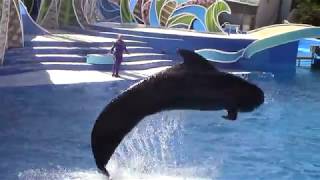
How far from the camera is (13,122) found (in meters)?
8.74

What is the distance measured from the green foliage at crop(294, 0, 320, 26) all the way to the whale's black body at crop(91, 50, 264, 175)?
2368cm

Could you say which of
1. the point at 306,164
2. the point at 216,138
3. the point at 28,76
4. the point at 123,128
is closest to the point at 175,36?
the point at 28,76

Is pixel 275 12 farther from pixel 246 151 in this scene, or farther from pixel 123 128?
pixel 123 128

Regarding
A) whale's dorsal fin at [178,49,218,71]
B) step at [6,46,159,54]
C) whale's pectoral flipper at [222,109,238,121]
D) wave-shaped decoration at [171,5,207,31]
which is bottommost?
step at [6,46,159,54]

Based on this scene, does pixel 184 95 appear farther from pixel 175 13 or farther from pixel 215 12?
pixel 175 13

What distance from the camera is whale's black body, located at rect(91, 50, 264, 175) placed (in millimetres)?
4426

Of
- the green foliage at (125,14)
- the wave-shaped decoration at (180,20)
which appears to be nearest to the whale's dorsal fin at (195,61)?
the wave-shaped decoration at (180,20)

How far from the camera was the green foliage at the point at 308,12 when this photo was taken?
27.2 metres

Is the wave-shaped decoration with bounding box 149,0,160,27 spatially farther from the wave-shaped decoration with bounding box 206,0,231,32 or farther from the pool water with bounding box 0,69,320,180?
the pool water with bounding box 0,69,320,180

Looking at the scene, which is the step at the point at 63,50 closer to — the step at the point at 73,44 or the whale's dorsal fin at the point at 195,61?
the step at the point at 73,44

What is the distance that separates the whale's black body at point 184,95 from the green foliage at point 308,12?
932 inches

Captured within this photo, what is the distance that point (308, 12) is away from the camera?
2759 centimetres

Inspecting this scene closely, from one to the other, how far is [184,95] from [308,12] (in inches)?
954

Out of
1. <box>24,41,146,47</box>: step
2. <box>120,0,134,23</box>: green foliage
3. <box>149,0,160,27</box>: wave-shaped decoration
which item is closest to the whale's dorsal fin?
<box>24,41,146,47</box>: step
